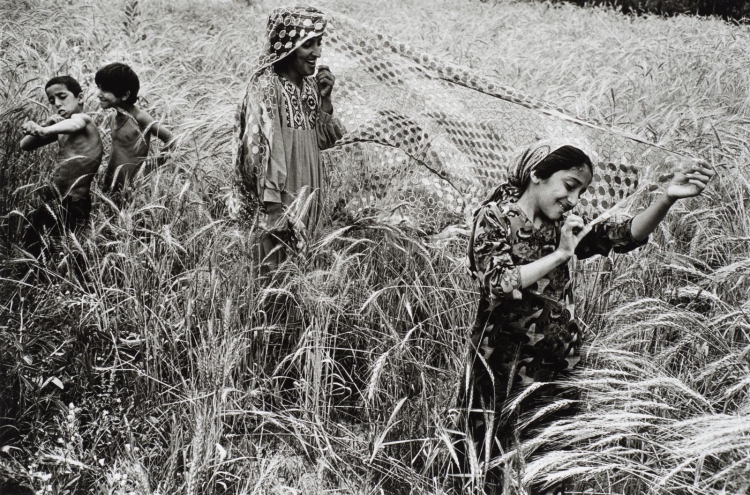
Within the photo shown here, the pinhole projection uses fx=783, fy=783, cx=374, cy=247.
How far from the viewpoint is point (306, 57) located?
3164mm

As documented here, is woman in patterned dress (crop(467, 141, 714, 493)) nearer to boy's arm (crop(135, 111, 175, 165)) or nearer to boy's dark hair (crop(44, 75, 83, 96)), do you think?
boy's arm (crop(135, 111, 175, 165))

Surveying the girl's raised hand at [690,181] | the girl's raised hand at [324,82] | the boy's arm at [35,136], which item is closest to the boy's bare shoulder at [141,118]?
the boy's arm at [35,136]

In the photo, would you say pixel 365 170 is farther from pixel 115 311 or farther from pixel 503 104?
pixel 115 311

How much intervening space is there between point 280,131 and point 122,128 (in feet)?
3.74

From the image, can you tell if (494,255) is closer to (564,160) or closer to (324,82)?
(564,160)

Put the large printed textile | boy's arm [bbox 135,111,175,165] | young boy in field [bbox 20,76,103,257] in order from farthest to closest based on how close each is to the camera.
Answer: boy's arm [bbox 135,111,175,165] < young boy in field [bbox 20,76,103,257] < the large printed textile

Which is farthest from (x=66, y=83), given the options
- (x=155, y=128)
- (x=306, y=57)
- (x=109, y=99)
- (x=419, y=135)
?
(x=419, y=135)

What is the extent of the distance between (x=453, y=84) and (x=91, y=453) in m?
2.13

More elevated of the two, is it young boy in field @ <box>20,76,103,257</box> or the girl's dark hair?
the girl's dark hair

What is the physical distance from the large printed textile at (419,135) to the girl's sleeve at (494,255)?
0.99m

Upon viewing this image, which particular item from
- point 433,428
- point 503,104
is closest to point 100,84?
point 503,104

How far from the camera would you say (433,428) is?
2410 mm

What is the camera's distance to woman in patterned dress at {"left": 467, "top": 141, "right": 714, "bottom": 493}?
6.63ft

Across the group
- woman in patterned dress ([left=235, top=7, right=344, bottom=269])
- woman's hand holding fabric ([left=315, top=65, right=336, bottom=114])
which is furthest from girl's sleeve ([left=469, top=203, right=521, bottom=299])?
woman's hand holding fabric ([left=315, top=65, right=336, bottom=114])
